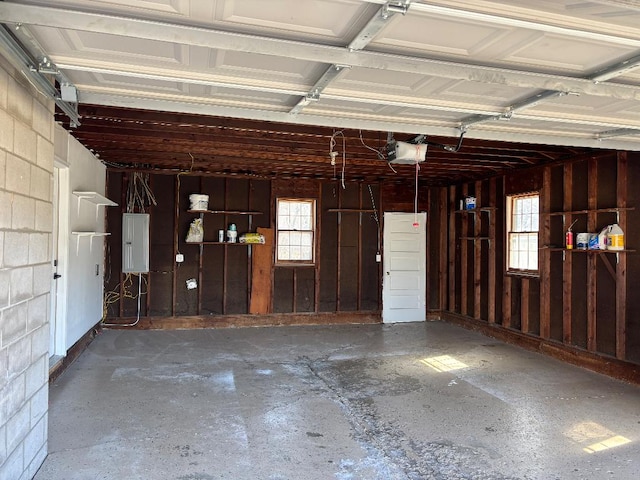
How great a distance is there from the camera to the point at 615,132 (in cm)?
361

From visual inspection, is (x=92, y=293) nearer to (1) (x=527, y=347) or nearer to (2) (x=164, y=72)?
(2) (x=164, y=72)

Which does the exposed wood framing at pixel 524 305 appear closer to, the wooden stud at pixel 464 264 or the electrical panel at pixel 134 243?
the wooden stud at pixel 464 264

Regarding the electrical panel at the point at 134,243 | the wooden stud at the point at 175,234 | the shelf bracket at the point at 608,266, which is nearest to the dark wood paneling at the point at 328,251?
the wooden stud at the point at 175,234

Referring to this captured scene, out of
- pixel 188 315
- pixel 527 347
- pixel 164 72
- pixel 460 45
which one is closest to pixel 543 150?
pixel 527 347

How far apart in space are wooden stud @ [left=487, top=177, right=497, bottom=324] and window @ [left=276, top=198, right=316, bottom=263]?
294 cm

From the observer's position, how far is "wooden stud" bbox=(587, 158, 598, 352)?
17.3 feet

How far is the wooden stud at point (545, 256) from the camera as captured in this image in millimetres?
5965

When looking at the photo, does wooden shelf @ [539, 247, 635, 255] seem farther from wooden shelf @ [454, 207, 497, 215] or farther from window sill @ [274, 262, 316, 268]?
window sill @ [274, 262, 316, 268]

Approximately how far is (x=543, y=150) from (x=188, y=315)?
5.66m

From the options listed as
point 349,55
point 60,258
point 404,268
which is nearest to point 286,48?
point 349,55

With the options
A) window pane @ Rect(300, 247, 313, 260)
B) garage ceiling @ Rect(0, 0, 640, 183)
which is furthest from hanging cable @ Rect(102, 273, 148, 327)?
garage ceiling @ Rect(0, 0, 640, 183)

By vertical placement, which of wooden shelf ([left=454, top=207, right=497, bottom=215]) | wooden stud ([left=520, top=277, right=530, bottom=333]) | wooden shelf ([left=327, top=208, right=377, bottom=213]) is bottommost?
wooden stud ([left=520, top=277, right=530, bottom=333])

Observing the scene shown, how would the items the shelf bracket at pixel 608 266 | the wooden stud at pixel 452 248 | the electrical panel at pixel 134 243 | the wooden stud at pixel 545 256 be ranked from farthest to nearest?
the wooden stud at pixel 452 248 < the electrical panel at pixel 134 243 < the wooden stud at pixel 545 256 < the shelf bracket at pixel 608 266

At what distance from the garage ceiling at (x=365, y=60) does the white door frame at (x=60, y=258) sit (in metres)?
1.33
